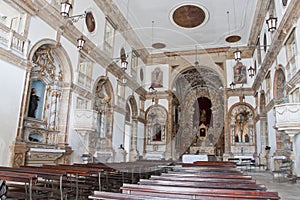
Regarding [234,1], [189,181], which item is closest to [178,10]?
[234,1]

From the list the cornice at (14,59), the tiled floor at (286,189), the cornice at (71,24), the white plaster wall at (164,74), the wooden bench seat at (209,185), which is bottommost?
the tiled floor at (286,189)

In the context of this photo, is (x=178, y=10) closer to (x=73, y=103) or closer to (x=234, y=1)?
(x=234, y=1)

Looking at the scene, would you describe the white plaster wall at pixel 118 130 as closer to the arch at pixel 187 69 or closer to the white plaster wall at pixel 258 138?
the arch at pixel 187 69

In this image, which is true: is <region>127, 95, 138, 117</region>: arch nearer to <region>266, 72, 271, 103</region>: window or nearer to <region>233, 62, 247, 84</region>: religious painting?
<region>233, 62, 247, 84</region>: religious painting

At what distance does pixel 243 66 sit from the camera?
17.6 m

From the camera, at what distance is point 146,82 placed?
752 inches

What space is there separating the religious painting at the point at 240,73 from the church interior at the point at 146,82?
7 cm

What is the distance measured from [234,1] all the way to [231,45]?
525 centimetres

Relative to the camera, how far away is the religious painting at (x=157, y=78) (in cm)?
1805

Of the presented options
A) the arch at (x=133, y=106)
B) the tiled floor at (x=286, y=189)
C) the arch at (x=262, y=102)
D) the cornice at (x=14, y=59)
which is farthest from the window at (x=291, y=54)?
the arch at (x=133, y=106)

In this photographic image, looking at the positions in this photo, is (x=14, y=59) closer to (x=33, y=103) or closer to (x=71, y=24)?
(x=33, y=103)

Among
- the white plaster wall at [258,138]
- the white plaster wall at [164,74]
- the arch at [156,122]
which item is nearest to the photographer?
the white plaster wall at [258,138]

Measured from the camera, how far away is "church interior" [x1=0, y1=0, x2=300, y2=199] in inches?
307

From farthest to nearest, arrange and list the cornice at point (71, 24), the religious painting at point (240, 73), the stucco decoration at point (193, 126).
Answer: the stucco decoration at point (193, 126) → the religious painting at point (240, 73) → the cornice at point (71, 24)
